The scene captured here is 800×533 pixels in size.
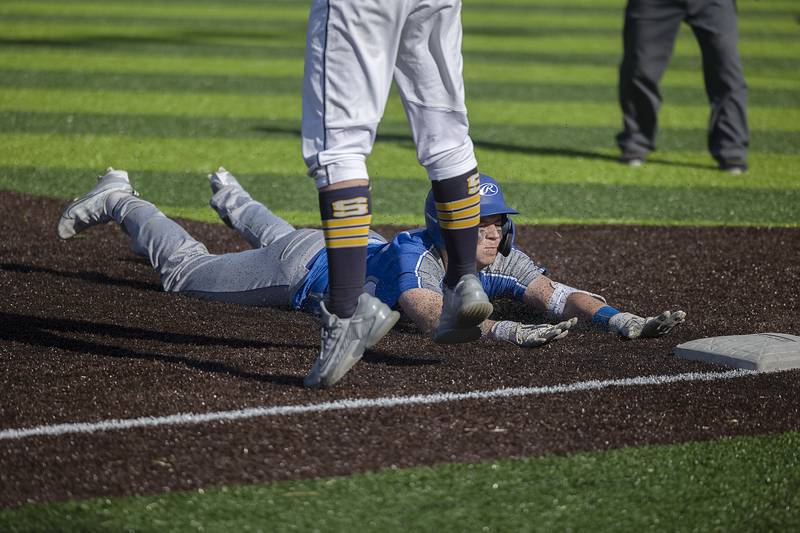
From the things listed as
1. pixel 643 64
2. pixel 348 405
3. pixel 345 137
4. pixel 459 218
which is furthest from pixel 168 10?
pixel 348 405

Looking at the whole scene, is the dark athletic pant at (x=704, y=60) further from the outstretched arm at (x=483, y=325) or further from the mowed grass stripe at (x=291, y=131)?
the outstretched arm at (x=483, y=325)

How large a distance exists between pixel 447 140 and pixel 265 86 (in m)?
9.72

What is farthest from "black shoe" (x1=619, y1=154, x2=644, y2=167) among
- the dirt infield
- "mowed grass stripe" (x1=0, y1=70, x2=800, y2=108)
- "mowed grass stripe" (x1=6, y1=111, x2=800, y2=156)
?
the dirt infield

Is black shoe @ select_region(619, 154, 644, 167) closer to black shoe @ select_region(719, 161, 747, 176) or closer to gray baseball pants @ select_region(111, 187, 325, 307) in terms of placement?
black shoe @ select_region(719, 161, 747, 176)

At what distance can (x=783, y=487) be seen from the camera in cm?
329

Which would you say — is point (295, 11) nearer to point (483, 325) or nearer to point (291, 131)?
point (291, 131)

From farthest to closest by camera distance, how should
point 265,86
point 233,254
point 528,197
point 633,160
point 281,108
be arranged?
point 265,86 → point 281,108 → point 633,160 → point 528,197 → point 233,254

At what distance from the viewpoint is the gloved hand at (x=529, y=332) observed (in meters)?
4.23

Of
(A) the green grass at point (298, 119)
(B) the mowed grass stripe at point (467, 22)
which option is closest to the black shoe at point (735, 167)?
(A) the green grass at point (298, 119)

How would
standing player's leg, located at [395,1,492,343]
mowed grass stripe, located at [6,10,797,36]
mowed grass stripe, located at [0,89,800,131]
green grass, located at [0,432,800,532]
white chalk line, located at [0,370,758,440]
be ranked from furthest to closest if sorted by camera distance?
1. mowed grass stripe, located at [6,10,797,36]
2. mowed grass stripe, located at [0,89,800,131]
3. standing player's leg, located at [395,1,492,343]
4. white chalk line, located at [0,370,758,440]
5. green grass, located at [0,432,800,532]

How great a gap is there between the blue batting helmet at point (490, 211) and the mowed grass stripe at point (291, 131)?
5.56 m

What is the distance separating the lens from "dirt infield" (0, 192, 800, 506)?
336 centimetres

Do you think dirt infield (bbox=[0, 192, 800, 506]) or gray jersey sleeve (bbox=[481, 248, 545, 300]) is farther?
gray jersey sleeve (bbox=[481, 248, 545, 300])

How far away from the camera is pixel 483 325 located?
457 centimetres
